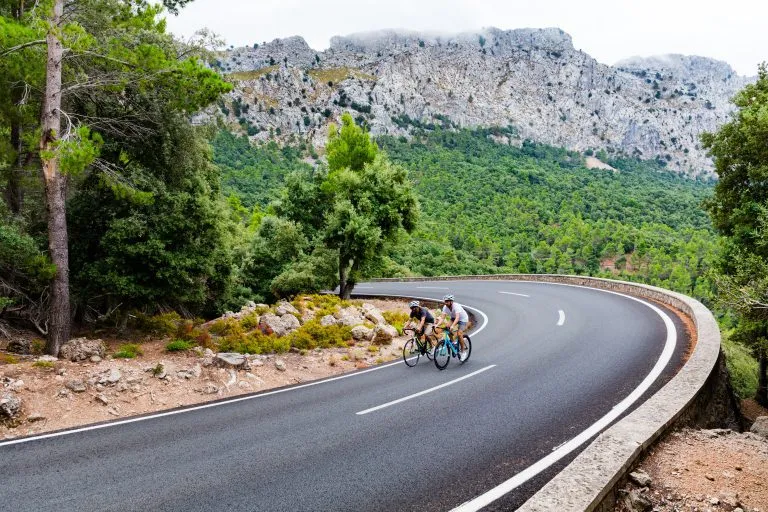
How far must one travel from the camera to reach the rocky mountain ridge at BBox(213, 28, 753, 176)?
486ft

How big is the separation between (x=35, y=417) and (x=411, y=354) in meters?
7.58

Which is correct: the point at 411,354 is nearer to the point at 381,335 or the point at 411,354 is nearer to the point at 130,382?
the point at 381,335

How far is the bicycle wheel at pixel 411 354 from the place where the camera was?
10.8m

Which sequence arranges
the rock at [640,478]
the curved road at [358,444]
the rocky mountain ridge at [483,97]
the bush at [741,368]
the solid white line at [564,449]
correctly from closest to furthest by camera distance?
the rock at [640,478], the solid white line at [564,449], the curved road at [358,444], the bush at [741,368], the rocky mountain ridge at [483,97]

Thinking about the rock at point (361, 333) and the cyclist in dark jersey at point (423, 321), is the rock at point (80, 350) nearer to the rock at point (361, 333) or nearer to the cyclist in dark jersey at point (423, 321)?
the rock at point (361, 333)

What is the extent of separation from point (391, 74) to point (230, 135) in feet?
252

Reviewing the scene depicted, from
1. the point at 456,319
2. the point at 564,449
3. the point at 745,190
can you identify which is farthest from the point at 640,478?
the point at 745,190

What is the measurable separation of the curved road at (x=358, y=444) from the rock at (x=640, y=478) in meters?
0.84

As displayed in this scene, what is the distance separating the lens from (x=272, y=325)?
1331cm

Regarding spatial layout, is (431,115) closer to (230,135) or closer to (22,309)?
(230,135)

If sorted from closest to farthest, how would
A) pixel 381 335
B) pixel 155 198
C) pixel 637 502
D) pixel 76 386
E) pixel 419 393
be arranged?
pixel 637 502 < pixel 76 386 < pixel 419 393 < pixel 155 198 < pixel 381 335

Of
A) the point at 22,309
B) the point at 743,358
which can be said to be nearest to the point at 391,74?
the point at 743,358

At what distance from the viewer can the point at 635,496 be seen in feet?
12.3

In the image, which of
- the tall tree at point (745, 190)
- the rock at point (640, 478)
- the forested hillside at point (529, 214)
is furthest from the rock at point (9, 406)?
the forested hillside at point (529, 214)
